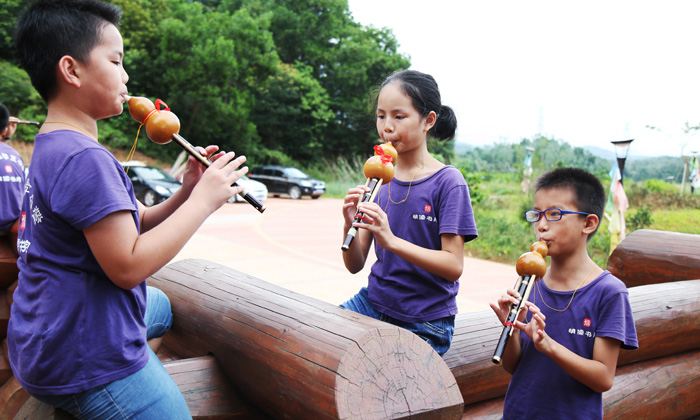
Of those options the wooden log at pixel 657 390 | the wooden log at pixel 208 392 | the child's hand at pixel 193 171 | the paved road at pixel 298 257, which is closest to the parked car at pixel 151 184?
the paved road at pixel 298 257

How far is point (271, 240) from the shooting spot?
36.3ft

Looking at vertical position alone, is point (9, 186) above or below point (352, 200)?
below

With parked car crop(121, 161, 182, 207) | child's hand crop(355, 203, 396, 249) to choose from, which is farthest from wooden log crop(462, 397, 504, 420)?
Result: parked car crop(121, 161, 182, 207)

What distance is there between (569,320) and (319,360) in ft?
3.30

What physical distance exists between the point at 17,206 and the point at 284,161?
1002 inches

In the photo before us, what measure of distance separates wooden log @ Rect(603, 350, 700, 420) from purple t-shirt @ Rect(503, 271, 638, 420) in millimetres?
1262

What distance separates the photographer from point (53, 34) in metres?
1.54

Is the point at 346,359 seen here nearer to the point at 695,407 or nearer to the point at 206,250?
the point at 695,407

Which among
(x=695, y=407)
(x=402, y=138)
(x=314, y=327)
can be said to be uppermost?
(x=402, y=138)

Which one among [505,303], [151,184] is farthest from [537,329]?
[151,184]

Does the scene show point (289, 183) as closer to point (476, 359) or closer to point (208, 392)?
point (476, 359)

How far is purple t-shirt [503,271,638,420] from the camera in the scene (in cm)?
204

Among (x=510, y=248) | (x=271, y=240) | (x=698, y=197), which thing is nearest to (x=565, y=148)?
(x=698, y=197)

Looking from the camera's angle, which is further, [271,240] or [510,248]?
[271,240]
